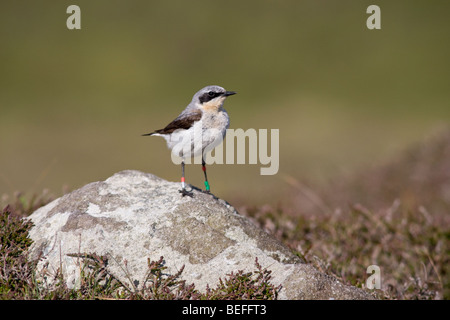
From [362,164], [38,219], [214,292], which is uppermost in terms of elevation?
[38,219]

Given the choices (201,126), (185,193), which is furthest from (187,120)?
(185,193)

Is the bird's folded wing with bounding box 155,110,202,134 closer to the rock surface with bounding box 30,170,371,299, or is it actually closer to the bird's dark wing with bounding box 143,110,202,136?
the bird's dark wing with bounding box 143,110,202,136

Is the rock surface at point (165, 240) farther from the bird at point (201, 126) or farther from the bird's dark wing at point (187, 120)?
the bird's dark wing at point (187, 120)

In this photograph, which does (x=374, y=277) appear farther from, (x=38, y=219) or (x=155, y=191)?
(x=38, y=219)

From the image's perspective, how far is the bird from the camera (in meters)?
6.60

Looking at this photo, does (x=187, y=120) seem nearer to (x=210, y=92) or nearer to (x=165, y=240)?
Result: (x=210, y=92)

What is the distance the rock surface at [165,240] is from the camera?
18.4ft

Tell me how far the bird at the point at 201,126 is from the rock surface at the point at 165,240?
0.49 meters

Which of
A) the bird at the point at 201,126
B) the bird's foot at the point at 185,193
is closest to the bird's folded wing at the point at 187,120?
the bird at the point at 201,126

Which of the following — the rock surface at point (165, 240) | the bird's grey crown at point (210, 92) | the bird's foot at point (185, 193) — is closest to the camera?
the rock surface at point (165, 240)

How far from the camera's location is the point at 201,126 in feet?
21.7

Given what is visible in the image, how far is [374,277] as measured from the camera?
8.38 meters

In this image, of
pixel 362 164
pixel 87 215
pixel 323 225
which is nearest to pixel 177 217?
pixel 87 215
